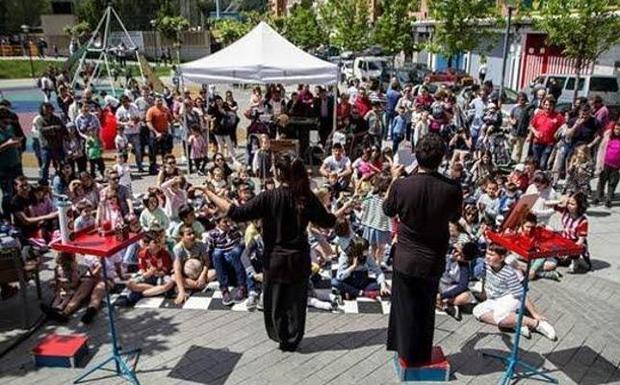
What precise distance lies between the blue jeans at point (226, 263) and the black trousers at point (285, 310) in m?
1.29

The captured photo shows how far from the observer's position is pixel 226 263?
6.43 meters

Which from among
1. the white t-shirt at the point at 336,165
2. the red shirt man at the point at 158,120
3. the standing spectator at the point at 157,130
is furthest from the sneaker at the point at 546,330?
the red shirt man at the point at 158,120

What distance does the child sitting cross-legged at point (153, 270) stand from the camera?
647 centimetres

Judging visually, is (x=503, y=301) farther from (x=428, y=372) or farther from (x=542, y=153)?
(x=542, y=153)

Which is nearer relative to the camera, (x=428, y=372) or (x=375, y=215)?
(x=428, y=372)

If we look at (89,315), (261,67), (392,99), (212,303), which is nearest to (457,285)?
(212,303)

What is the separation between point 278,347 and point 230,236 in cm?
168

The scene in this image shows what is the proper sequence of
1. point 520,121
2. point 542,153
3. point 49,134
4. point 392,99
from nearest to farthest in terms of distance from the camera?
point 49,134, point 542,153, point 520,121, point 392,99

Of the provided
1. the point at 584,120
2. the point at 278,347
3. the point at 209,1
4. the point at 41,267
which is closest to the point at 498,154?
the point at 584,120

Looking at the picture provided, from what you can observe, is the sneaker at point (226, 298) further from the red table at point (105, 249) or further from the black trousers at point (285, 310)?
the red table at point (105, 249)

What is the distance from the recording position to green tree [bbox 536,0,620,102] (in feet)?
46.7

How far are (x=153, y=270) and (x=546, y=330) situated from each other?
4694mm

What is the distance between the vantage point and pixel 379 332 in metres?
5.73

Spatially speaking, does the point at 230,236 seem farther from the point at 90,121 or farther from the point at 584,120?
the point at 584,120
